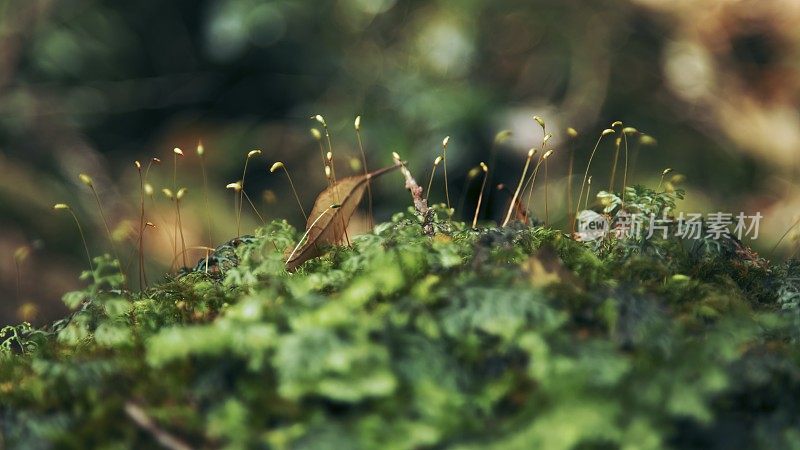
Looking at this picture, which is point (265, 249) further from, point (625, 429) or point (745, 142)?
point (745, 142)

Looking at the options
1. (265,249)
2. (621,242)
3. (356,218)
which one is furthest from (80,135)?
(621,242)

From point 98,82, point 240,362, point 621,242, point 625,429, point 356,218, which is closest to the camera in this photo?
point 625,429

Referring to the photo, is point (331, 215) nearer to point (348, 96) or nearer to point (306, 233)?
point (306, 233)

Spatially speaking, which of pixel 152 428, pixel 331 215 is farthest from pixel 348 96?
pixel 152 428

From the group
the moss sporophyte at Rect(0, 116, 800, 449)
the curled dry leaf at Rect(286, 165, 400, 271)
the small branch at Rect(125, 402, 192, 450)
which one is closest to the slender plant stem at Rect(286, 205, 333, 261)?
the curled dry leaf at Rect(286, 165, 400, 271)

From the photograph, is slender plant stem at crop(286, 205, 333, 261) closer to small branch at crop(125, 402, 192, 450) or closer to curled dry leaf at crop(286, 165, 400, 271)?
curled dry leaf at crop(286, 165, 400, 271)
